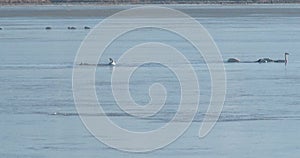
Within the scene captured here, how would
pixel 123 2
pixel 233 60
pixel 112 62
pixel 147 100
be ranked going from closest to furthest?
pixel 147 100, pixel 112 62, pixel 233 60, pixel 123 2

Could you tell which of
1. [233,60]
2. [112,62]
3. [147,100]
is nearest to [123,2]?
[233,60]

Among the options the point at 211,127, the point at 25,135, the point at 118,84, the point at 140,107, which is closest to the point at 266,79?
the point at 118,84

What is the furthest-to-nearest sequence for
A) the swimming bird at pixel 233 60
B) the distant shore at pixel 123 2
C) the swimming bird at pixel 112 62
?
the distant shore at pixel 123 2 < the swimming bird at pixel 233 60 < the swimming bird at pixel 112 62

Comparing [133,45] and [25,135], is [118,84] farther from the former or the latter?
[133,45]

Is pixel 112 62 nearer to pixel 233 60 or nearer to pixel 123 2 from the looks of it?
pixel 233 60

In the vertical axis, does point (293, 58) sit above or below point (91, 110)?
below

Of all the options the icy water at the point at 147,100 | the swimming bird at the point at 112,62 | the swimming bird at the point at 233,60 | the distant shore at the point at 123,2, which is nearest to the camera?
the icy water at the point at 147,100

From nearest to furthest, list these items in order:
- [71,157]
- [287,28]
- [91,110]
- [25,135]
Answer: [71,157] < [25,135] < [91,110] < [287,28]

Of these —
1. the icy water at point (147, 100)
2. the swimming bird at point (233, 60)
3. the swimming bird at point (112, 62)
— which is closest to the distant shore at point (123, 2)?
the icy water at point (147, 100)

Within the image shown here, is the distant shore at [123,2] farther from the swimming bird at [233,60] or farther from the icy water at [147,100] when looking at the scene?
the swimming bird at [233,60]

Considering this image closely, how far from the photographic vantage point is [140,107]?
1722 centimetres

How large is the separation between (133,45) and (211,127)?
15841 mm

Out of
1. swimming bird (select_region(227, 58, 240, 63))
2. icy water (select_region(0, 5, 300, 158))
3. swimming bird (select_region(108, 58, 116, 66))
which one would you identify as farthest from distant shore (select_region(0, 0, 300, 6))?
swimming bird (select_region(108, 58, 116, 66))

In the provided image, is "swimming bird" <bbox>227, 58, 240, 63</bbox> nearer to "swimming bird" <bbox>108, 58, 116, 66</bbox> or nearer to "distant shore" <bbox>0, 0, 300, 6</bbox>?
"swimming bird" <bbox>108, 58, 116, 66</bbox>
